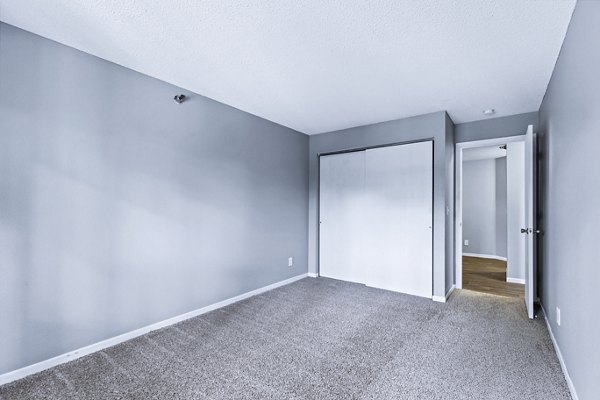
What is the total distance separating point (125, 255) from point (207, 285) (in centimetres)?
96

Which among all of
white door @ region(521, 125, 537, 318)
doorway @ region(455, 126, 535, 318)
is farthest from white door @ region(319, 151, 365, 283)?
white door @ region(521, 125, 537, 318)

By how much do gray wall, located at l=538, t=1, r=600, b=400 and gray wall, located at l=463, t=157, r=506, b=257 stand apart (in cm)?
448

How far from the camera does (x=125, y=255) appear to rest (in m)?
2.52

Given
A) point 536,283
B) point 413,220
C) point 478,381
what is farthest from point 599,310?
point 536,283

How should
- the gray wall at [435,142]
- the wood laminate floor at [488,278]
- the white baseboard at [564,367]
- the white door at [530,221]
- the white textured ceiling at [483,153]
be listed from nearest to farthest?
the white baseboard at [564,367] → the white door at [530,221] → the gray wall at [435,142] → the wood laminate floor at [488,278] → the white textured ceiling at [483,153]

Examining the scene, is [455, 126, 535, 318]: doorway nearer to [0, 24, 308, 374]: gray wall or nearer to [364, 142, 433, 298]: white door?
[364, 142, 433, 298]: white door

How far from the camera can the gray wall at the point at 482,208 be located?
21.3ft

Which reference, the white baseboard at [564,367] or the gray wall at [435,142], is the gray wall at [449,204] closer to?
the gray wall at [435,142]

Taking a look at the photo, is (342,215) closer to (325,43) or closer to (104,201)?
(325,43)

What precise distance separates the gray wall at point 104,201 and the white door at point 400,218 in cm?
175

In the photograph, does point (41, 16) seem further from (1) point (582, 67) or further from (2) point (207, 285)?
(1) point (582, 67)

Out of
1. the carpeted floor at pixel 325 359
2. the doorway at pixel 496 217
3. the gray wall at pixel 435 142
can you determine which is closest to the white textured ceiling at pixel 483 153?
the doorway at pixel 496 217

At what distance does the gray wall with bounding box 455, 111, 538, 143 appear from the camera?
366 centimetres

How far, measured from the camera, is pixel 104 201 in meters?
2.39
